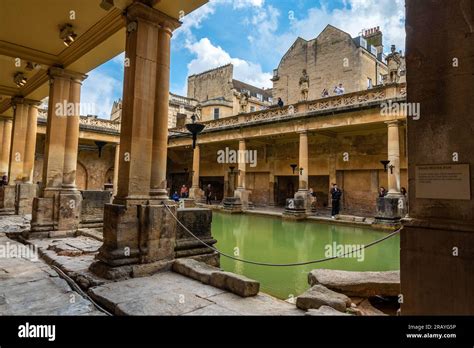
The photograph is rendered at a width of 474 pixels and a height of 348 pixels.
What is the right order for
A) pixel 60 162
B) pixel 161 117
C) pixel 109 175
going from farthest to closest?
pixel 109 175
pixel 60 162
pixel 161 117

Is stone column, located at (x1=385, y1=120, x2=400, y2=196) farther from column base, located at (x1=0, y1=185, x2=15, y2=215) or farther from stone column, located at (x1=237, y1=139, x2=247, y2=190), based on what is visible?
column base, located at (x1=0, y1=185, x2=15, y2=215)

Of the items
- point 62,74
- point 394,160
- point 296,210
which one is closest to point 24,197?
point 62,74

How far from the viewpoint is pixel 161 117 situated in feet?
13.4

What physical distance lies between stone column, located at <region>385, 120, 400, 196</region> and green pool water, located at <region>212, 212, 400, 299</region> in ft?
10.6

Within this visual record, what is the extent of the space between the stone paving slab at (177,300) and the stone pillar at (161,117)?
1.28 m

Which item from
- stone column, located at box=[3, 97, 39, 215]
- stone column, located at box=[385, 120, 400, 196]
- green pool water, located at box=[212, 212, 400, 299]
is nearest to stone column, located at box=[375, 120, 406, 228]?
stone column, located at box=[385, 120, 400, 196]

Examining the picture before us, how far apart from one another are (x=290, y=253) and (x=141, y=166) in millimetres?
4238

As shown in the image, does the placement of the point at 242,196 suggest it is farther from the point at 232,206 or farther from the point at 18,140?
the point at 18,140

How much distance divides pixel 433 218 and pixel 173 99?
3065 cm

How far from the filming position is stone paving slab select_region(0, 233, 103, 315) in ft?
8.46

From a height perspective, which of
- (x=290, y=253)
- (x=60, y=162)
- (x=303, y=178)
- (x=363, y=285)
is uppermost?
(x=303, y=178)

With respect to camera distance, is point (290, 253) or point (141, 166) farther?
point (290, 253)

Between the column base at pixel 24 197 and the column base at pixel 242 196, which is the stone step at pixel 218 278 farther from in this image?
the column base at pixel 242 196
